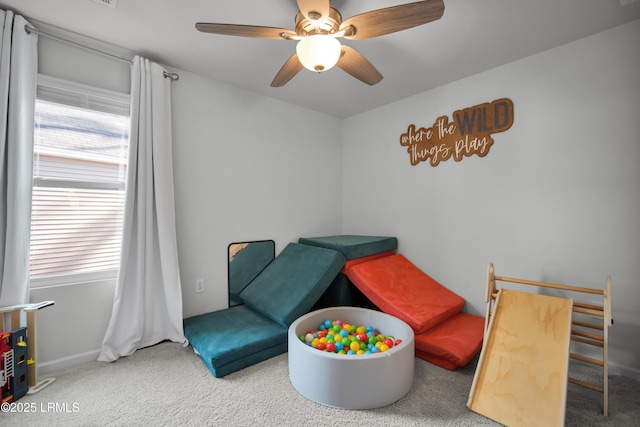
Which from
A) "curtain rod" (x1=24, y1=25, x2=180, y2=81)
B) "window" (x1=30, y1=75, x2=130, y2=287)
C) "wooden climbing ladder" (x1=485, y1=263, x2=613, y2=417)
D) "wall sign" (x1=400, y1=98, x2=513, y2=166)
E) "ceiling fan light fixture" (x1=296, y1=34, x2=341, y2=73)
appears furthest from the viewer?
"wall sign" (x1=400, y1=98, x2=513, y2=166)

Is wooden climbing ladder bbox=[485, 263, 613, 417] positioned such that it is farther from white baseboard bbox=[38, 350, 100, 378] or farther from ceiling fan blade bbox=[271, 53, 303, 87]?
Result: white baseboard bbox=[38, 350, 100, 378]

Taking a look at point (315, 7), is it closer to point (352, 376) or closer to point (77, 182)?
point (352, 376)

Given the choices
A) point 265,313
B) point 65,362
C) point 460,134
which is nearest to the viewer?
point 65,362

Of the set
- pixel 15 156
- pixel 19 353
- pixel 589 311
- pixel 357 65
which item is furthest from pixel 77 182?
pixel 589 311

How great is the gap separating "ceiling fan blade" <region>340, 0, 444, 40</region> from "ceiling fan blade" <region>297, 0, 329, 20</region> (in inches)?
5.0

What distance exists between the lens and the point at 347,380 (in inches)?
62.1

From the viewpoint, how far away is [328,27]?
5.00 ft

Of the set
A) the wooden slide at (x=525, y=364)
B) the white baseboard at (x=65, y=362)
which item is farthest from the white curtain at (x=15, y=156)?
the wooden slide at (x=525, y=364)

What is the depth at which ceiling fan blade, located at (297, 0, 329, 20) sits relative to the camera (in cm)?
126

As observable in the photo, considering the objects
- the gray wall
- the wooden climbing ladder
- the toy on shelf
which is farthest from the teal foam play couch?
the wooden climbing ladder

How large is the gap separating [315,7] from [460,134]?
6.30 ft

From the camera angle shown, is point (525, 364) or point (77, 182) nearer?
point (525, 364)

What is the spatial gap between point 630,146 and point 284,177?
2.81 metres

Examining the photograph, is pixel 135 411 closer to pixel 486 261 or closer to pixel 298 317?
pixel 298 317
